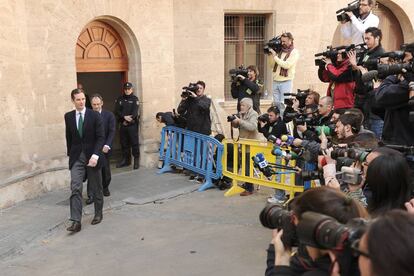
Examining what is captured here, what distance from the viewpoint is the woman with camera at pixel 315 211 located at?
87.0 inches

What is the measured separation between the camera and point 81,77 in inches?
522

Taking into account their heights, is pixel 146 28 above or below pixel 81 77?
above

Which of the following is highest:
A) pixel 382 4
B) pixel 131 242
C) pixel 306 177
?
pixel 382 4

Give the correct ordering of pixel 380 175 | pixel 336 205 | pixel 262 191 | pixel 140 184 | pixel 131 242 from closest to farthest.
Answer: pixel 336 205, pixel 380 175, pixel 131 242, pixel 262 191, pixel 140 184

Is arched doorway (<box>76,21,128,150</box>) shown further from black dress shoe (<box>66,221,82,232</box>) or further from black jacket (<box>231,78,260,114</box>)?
black dress shoe (<box>66,221,82,232</box>)

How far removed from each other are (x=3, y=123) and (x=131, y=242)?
314cm

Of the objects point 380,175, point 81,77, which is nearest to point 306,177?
point 380,175

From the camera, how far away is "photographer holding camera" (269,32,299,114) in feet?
29.4

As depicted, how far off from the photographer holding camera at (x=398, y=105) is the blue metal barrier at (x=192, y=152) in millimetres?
4013

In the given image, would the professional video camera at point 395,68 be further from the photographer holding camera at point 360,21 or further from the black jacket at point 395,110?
the photographer holding camera at point 360,21

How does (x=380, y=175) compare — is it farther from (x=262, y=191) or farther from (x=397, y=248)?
(x=262, y=191)

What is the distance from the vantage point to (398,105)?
471 cm

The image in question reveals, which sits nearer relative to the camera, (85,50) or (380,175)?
(380,175)

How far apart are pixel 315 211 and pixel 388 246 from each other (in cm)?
67
